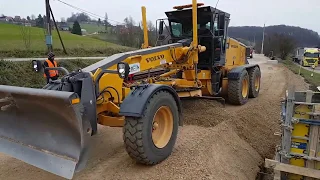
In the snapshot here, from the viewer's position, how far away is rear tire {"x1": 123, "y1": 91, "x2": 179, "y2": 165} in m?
3.84

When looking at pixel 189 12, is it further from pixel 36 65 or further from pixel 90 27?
pixel 90 27

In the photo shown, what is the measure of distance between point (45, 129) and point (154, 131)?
1.53 metres

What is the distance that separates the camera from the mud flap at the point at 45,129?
336 cm

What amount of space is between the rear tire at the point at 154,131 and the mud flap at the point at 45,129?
2.05ft

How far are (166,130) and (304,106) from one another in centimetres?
207

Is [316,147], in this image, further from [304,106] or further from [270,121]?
[270,121]

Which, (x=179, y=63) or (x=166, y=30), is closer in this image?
(x=179, y=63)

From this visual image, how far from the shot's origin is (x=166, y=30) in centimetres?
794

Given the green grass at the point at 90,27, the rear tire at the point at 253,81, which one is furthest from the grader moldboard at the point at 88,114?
the green grass at the point at 90,27

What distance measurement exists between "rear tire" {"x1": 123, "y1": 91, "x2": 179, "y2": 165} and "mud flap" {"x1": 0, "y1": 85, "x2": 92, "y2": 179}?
0.63 metres

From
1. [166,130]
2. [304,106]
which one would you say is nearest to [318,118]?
[304,106]

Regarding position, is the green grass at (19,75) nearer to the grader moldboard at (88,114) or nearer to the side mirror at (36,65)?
the side mirror at (36,65)

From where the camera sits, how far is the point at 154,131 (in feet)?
14.4

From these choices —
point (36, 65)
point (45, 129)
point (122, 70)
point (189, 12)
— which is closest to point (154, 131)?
point (122, 70)
